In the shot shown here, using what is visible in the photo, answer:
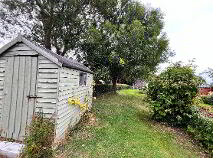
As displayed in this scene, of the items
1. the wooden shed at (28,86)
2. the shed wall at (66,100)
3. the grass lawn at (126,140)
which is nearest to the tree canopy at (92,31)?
the grass lawn at (126,140)

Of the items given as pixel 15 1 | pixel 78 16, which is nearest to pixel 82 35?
pixel 78 16

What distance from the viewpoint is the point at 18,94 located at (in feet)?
18.0

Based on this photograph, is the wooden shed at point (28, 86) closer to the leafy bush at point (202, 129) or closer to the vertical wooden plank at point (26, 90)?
the vertical wooden plank at point (26, 90)

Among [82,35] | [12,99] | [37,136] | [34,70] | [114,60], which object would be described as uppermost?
[82,35]

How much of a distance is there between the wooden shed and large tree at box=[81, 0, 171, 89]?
9408 mm

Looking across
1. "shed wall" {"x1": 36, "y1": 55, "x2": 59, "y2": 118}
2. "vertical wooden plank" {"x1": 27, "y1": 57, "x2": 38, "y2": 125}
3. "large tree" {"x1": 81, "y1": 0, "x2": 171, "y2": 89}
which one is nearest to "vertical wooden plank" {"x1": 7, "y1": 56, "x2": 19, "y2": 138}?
"vertical wooden plank" {"x1": 27, "y1": 57, "x2": 38, "y2": 125}

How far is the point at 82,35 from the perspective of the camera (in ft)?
50.0

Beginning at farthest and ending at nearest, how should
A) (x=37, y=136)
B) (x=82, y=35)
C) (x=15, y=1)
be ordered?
(x=82, y=35) < (x=15, y=1) < (x=37, y=136)

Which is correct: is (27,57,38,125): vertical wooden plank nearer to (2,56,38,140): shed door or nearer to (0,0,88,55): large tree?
(2,56,38,140): shed door

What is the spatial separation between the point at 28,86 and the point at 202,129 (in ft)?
23.4

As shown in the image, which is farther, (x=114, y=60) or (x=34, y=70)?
(x=114, y=60)

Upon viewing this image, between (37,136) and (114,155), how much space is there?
94.3 inches

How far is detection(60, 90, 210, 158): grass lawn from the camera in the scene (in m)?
5.34

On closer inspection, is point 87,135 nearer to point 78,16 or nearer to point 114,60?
point 114,60
